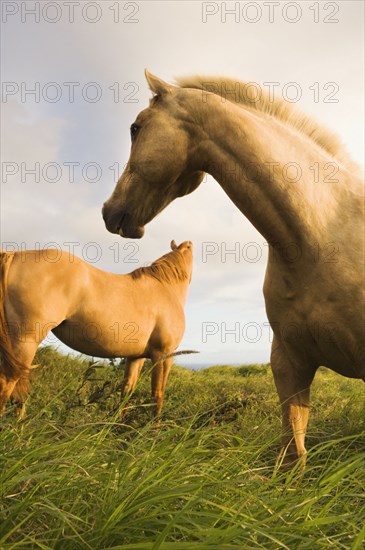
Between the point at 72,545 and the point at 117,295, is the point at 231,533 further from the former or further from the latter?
the point at 117,295

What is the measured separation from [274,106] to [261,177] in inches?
24.8

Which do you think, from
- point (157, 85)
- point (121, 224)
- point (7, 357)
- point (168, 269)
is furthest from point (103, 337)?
point (157, 85)

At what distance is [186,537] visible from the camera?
167cm

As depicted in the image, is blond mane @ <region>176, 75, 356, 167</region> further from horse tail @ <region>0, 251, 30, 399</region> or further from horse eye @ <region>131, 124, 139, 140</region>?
horse tail @ <region>0, 251, 30, 399</region>

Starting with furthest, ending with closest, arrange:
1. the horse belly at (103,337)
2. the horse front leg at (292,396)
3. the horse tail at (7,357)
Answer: the horse belly at (103,337) < the horse tail at (7,357) < the horse front leg at (292,396)

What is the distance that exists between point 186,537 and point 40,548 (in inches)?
17.6

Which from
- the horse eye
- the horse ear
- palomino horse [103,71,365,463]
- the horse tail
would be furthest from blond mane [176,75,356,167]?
the horse tail

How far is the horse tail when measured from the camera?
4.54 meters

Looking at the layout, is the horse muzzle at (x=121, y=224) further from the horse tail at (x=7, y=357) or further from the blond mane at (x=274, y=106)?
the horse tail at (x=7, y=357)

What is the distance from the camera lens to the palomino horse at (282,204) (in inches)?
110

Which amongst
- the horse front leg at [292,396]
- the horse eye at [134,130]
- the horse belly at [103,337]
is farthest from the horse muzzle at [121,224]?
the horse belly at [103,337]

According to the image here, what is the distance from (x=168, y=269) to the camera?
25.3 feet

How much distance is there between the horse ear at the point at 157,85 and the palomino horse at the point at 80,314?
2590 millimetres

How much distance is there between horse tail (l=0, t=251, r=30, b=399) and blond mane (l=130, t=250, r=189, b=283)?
213 centimetres
